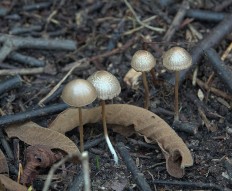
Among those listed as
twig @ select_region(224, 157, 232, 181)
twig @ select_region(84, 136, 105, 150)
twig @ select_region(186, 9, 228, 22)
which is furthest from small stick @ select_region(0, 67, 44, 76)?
twig @ select_region(224, 157, 232, 181)

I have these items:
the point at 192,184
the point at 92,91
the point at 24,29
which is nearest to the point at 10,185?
the point at 92,91

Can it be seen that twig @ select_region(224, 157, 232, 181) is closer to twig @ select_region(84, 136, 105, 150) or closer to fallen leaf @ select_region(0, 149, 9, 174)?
twig @ select_region(84, 136, 105, 150)

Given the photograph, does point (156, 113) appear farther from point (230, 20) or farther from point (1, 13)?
point (1, 13)

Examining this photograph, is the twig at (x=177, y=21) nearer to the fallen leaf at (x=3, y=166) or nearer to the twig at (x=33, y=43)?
the twig at (x=33, y=43)

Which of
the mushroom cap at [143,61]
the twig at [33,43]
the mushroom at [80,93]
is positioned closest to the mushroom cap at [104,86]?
the mushroom at [80,93]

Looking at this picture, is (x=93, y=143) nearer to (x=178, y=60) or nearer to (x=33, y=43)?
(x=178, y=60)
